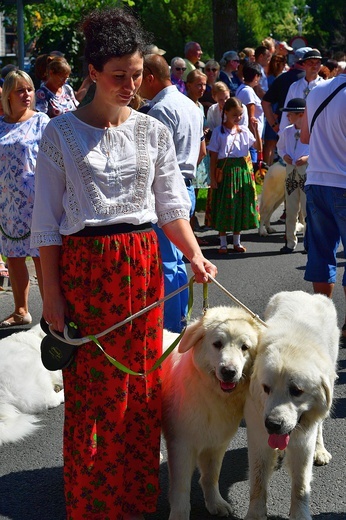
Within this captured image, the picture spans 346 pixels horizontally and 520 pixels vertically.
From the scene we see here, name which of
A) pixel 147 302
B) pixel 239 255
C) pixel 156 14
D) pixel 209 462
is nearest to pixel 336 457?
pixel 209 462

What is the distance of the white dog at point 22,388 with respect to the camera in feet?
15.8

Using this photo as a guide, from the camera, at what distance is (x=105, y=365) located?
3.41 meters

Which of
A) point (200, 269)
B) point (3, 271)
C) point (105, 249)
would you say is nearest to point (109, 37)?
point (105, 249)

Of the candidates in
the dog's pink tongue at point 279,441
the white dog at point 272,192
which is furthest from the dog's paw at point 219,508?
the white dog at point 272,192

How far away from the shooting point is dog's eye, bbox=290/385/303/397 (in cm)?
327

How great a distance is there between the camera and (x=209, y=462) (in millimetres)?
3842

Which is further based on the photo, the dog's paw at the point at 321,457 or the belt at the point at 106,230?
the dog's paw at the point at 321,457

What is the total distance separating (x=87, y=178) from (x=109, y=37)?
563mm

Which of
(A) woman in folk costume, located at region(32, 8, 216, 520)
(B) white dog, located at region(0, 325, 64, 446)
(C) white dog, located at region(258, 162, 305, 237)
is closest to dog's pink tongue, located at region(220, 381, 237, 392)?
(A) woman in folk costume, located at region(32, 8, 216, 520)

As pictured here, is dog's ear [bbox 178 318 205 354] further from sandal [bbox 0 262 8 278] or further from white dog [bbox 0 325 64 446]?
sandal [bbox 0 262 8 278]

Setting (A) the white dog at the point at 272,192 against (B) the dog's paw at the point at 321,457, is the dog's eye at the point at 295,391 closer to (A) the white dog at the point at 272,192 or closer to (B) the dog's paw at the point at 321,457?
(B) the dog's paw at the point at 321,457

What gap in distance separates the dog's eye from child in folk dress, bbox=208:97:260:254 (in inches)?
267

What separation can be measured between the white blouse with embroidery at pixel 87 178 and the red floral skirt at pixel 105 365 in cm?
9

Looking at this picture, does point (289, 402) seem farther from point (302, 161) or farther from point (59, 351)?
point (302, 161)
